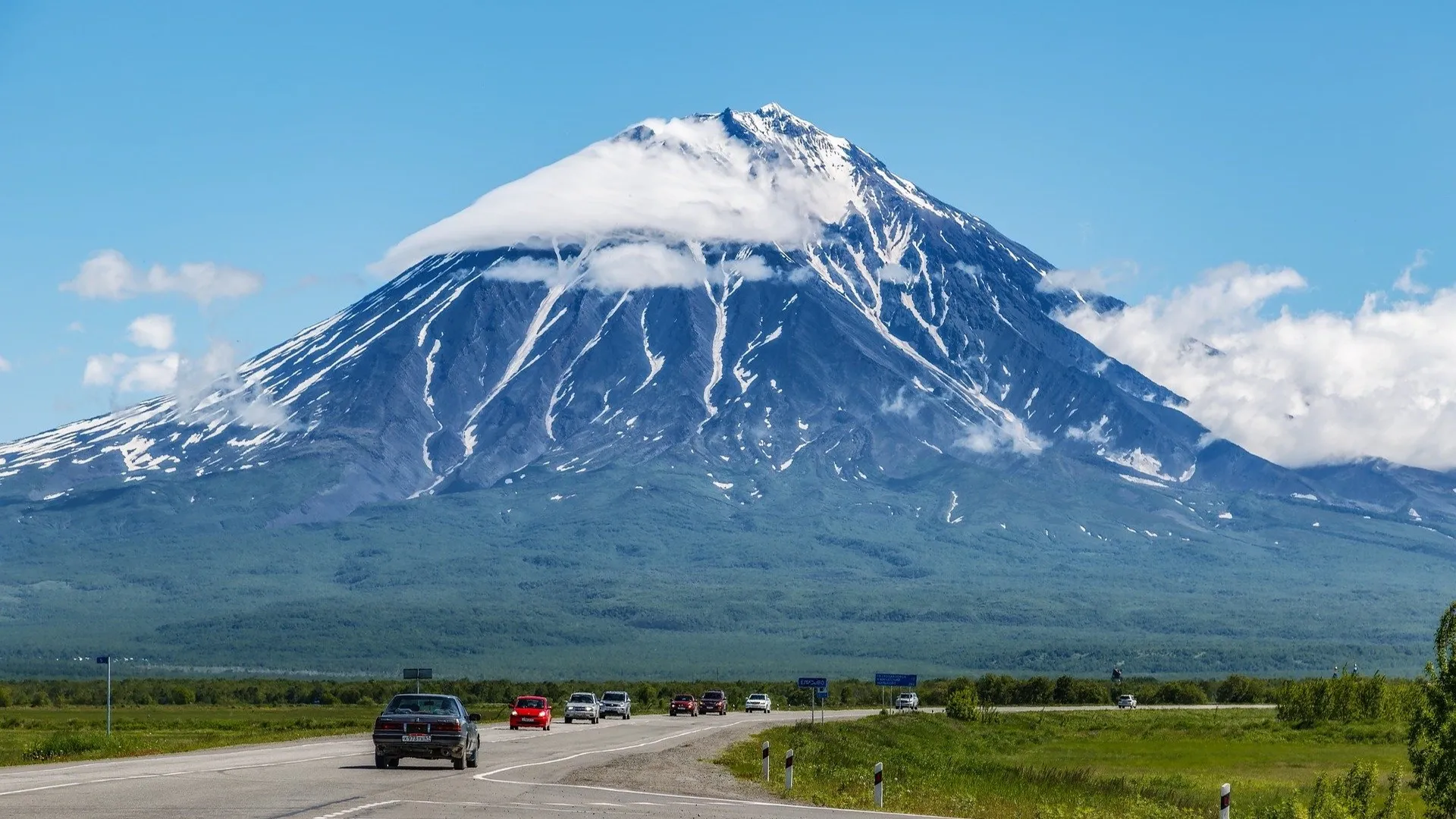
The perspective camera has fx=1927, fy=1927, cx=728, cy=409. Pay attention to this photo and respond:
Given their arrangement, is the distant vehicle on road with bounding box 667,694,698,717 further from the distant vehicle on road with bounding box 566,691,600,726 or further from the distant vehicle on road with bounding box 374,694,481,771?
the distant vehicle on road with bounding box 374,694,481,771

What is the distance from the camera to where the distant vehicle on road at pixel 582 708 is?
78.1m

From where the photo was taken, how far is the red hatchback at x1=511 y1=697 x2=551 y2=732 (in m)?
69.5

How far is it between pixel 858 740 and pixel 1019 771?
13579 mm

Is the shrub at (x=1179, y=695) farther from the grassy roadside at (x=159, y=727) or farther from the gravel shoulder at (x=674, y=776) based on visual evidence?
the gravel shoulder at (x=674, y=776)

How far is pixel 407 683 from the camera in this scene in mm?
144875

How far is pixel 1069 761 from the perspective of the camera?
2506 inches

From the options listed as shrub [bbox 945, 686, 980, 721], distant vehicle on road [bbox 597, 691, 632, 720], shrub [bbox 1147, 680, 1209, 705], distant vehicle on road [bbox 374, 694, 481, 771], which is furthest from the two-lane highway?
shrub [bbox 1147, 680, 1209, 705]

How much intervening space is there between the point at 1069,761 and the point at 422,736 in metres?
31.1

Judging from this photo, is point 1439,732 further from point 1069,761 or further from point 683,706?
point 683,706

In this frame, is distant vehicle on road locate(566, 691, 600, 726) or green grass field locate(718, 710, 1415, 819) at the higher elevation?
distant vehicle on road locate(566, 691, 600, 726)

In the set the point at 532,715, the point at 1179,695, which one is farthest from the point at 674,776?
the point at 1179,695

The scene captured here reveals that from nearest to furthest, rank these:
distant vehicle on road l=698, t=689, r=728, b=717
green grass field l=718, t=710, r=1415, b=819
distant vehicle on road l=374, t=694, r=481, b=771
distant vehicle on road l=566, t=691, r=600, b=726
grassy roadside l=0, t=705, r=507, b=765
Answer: green grass field l=718, t=710, r=1415, b=819
distant vehicle on road l=374, t=694, r=481, b=771
grassy roadside l=0, t=705, r=507, b=765
distant vehicle on road l=566, t=691, r=600, b=726
distant vehicle on road l=698, t=689, r=728, b=717

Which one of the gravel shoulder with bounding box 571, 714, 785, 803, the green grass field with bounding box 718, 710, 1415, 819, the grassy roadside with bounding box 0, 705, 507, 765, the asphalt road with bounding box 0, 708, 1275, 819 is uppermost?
the grassy roadside with bounding box 0, 705, 507, 765

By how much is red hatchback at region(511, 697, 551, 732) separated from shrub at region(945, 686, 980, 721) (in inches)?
1073
